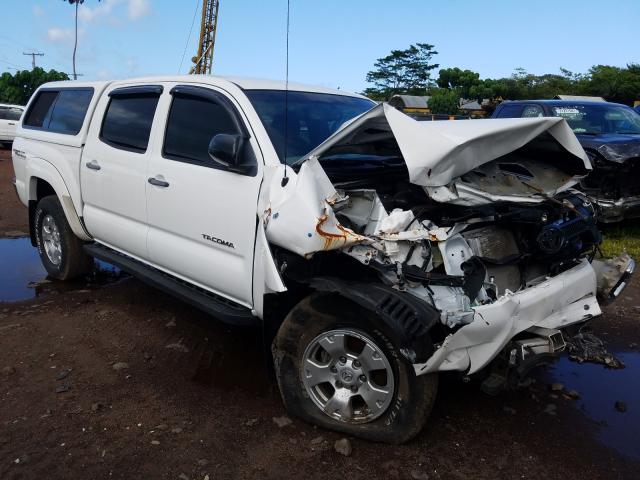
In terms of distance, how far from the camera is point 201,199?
3564 mm

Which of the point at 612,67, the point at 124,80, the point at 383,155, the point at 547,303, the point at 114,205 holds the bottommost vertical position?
the point at 547,303

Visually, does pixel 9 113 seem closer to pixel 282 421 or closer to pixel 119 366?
pixel 119 366

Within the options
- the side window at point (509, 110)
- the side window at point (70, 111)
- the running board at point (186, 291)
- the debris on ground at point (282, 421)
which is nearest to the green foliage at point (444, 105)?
the side window at point (509, 110)

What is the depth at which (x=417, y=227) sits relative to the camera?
2.81 metres

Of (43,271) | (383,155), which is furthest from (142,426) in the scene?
(43,271)

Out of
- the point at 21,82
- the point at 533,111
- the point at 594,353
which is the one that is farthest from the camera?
the point at 21,82

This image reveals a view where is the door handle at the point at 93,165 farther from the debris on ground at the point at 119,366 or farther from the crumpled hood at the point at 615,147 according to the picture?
the crumpled hood at the point at 615,147

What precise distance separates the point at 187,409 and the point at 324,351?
97cm

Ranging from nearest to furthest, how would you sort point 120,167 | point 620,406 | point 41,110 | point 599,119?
point 620,406 < point 120,167 < point 41,110 < point 599,119

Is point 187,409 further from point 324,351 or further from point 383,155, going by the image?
point 383,155

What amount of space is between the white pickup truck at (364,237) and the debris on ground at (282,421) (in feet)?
0.42

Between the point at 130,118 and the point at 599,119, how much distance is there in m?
7.04

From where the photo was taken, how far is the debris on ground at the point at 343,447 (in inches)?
114

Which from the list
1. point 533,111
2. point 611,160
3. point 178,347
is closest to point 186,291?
point 178,347
